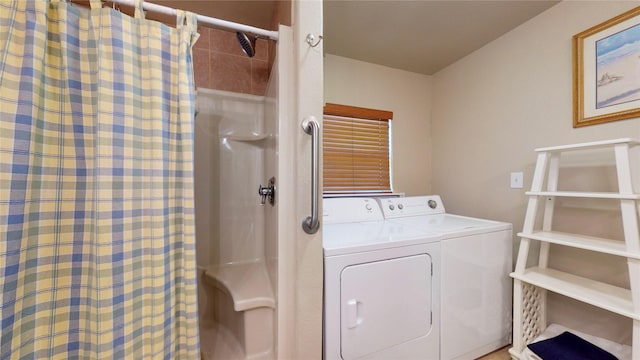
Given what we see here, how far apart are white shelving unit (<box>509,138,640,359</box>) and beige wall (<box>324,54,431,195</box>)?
3.48ft

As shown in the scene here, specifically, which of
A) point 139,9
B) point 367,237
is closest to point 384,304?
point 367,237

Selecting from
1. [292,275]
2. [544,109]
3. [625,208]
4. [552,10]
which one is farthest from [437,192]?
[292,275]

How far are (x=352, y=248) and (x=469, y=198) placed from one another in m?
1.65

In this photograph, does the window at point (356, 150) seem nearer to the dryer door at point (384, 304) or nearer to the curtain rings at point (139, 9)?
the dryer door at point (384, 304)

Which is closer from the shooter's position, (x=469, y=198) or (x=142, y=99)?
(x=142, y=99)

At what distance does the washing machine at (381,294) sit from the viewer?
1.07 meters

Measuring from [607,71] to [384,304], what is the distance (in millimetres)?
1848

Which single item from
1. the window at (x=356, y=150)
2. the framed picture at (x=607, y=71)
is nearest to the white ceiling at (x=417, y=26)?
the framed picture at (x=607, y=71)

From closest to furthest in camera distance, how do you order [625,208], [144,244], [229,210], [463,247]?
[144,244], [625,208], [463,247], [229,210]

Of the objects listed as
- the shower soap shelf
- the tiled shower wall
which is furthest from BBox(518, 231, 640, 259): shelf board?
the tiled shower wall

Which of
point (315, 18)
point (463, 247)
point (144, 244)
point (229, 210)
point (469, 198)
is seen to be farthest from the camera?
point (469, 198)

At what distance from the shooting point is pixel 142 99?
0.91 meters

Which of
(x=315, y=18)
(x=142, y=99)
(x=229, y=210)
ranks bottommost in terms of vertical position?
(x=229, y=210)

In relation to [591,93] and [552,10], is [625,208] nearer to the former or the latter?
[591,93]
